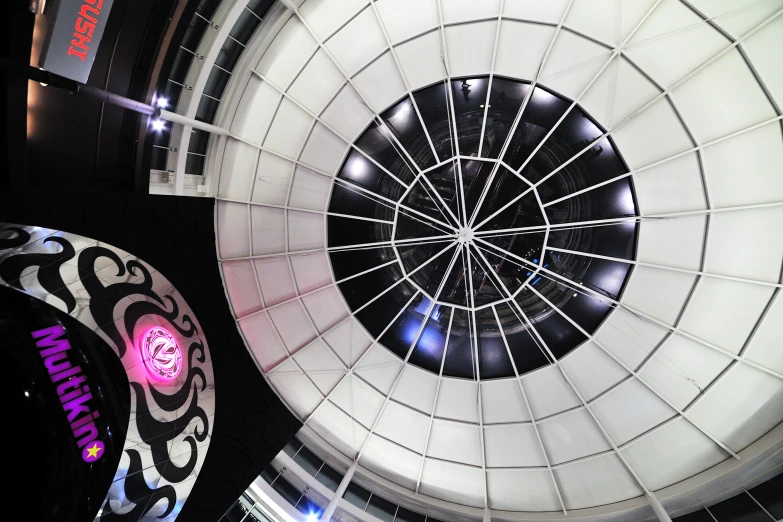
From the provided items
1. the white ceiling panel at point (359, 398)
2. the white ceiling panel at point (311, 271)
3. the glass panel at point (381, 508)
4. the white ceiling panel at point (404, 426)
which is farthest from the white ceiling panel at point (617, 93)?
the glass panel at point (381, 508)

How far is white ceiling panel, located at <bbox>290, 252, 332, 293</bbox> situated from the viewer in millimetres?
20984

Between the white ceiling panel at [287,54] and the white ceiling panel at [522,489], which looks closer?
the white ceiling panel at [287,54]

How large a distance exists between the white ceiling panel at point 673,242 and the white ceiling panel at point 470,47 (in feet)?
33.1

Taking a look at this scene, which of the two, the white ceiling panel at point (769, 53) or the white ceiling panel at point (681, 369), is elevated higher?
the white ceiling panel at point (769, 53)

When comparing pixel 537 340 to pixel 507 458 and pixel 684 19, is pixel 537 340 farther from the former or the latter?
pixel 684 19

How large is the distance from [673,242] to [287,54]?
1890cm

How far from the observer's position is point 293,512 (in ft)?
68.4

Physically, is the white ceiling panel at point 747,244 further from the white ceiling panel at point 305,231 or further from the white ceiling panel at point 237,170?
the white ceiling panel at point 237,170

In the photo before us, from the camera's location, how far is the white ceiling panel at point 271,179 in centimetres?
1948

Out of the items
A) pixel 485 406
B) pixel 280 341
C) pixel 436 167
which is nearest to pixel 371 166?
pixel 436 167

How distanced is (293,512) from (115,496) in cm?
1054

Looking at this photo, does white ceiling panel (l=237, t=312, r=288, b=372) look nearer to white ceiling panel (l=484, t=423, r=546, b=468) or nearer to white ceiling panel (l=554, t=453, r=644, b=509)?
white ceiling panel (l=484, t=423, r=546, b=468)

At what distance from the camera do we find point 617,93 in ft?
55.9

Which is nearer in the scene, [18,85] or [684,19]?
[18,85]
